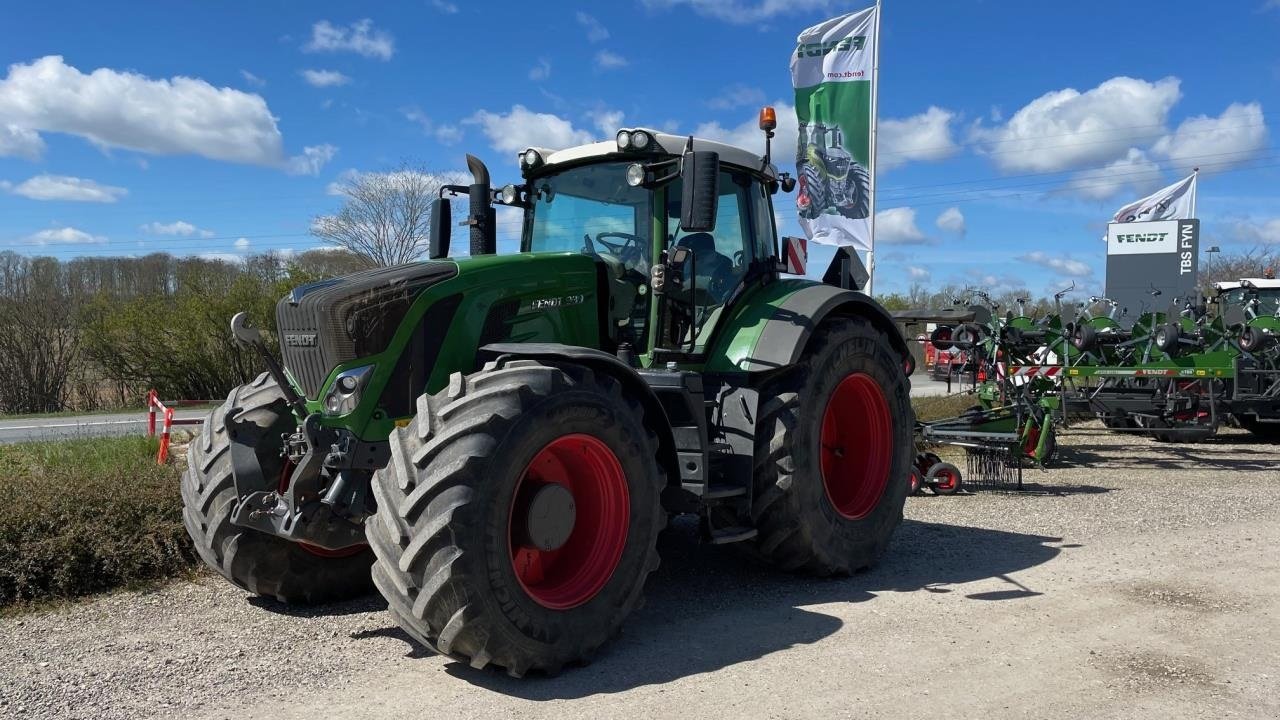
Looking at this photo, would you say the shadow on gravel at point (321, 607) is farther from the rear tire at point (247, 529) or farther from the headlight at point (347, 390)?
the headlight at point (347, 390)

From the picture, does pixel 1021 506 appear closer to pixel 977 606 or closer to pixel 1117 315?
pixel 977 606

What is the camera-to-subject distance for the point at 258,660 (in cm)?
423

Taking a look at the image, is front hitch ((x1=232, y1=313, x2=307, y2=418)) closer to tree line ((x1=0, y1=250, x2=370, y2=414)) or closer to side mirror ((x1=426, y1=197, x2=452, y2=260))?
side mirror ((x1=426, y1=197, x2=452, y2=260))

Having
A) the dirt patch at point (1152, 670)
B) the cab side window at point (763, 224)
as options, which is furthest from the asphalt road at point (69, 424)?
the dirt patch at point (1152, 670)

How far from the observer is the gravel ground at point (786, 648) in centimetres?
372

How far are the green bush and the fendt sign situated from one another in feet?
57.8

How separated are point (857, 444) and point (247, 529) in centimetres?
372

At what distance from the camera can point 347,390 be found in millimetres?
4250

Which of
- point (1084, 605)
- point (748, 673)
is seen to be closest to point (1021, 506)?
point (1084, 605)

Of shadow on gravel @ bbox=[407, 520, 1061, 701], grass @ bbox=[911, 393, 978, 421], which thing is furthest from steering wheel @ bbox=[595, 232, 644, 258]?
grass @ bbox=[911, 393, 978, 421]

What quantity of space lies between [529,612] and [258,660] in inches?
52.4

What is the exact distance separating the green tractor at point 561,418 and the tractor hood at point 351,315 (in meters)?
0.01

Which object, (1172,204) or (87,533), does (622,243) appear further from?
(1172,204)

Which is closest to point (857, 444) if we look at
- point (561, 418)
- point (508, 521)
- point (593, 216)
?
point (593, 216)
